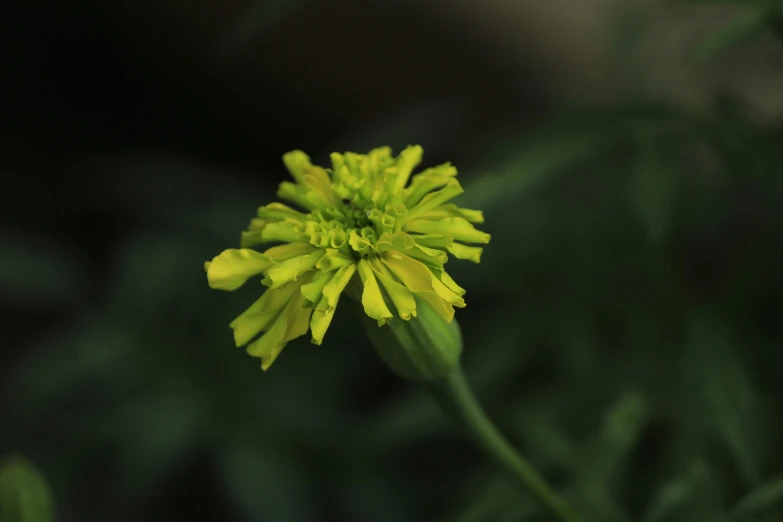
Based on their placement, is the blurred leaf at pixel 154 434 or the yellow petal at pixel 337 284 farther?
the blurred leaf at pixel 154 434

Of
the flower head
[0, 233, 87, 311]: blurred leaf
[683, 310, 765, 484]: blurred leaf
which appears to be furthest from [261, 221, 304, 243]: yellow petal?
[0, 233, 87, 311]: blurred leaf

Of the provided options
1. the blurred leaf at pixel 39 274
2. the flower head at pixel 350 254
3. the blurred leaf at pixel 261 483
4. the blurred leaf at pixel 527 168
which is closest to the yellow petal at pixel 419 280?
the flower head at pixel 350 254

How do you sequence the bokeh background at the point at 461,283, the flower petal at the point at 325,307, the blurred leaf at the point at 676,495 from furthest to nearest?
the bokeh background at the point at 461,283 → the blurred leaf at the point at 676,495 → the flower petal at the point at 325,307

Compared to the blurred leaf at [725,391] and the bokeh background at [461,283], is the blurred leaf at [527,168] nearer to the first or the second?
the bokeh background at [461,283]

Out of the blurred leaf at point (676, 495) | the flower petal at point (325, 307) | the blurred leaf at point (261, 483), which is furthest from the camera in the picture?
the blurred leaf at point (261, 483)

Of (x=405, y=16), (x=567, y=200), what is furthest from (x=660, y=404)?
(x=405, y=16)

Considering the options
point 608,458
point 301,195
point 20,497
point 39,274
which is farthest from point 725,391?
point 39,274
